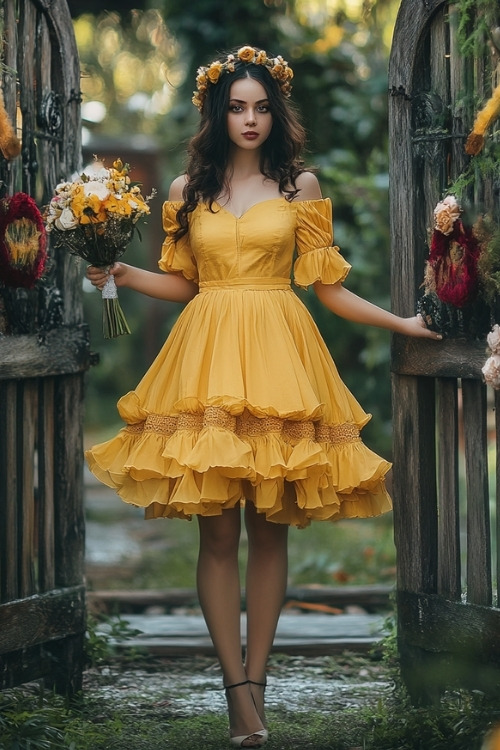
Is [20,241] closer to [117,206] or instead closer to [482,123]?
[117,206]

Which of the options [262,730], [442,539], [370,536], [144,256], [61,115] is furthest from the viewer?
[144,256]

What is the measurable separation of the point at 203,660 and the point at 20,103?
245 centimetres

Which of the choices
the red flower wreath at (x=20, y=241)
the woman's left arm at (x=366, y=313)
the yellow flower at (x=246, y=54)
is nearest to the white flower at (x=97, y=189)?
the red flower wreath at (x=20, y=241)

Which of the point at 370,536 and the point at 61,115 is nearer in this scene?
the point at 61,115

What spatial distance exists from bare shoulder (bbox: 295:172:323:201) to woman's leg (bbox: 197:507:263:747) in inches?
42.5

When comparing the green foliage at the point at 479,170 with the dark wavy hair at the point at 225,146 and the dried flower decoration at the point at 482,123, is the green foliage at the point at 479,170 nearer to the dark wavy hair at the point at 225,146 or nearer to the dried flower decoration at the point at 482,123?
the dried flower decoration at the point at 482,123

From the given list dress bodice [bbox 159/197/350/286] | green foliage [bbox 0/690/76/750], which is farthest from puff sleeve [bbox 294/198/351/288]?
green foliage [bbox 0/690/76/750]

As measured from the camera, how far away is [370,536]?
7809 mm

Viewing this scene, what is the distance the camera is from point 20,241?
3.56 meters

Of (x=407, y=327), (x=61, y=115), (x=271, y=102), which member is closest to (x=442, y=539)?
(x=407, y=327)

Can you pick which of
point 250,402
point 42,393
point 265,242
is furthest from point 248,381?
point 42,393

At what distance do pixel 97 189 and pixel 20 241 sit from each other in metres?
0.33

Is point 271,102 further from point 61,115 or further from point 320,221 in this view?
point 61,115

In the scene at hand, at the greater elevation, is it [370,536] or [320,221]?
[320,221]
